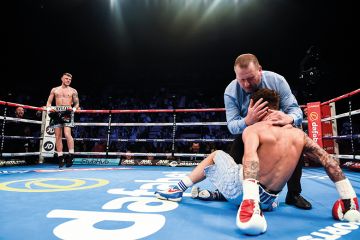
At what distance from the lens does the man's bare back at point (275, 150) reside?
3.86 feet

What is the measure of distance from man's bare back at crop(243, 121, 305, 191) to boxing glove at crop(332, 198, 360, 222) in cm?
27

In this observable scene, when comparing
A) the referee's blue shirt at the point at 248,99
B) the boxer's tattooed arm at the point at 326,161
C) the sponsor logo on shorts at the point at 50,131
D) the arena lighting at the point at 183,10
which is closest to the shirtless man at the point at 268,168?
the boxer's tattooed arm at the point at 326,161

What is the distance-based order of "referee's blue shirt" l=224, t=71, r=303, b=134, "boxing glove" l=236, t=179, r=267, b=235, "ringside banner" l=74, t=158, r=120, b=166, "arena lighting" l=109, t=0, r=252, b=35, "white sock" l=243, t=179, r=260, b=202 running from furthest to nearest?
"arena lighting" l=109, t=0, r=252, b=35 → "ringside banner" l=74, t=158, r=120, b=166 → "referee's blue shirt" l=224, t=71, r=303, b=134 → "white sock" l=243, t=179, r=260, b=202 → "boxing glove" l=236, t=179, r=267, b=235

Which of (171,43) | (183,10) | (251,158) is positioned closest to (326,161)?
(251,158)

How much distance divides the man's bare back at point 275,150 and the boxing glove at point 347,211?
0.27m

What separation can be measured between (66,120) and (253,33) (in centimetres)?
657

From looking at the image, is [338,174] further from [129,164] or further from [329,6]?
[329,6]

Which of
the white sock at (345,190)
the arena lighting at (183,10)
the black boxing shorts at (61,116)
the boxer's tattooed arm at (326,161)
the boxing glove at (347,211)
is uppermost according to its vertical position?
the arena lighting at (183,10)

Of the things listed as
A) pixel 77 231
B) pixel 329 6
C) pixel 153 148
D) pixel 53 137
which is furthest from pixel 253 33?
pixel 77 231

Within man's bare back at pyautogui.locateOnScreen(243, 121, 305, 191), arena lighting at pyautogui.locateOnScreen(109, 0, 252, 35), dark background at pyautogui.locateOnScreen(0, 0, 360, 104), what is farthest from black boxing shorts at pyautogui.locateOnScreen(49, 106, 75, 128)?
arena lighting at pyautogui.locateOnScreen(109, 0, 252, 35)

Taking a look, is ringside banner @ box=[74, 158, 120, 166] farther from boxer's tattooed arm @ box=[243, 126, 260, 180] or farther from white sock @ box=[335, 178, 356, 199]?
white sock @ box=[335, 178, 356, 199]

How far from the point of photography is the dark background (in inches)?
260

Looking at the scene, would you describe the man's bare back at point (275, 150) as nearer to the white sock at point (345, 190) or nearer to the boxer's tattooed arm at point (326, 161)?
the boxer's tattooed arm at point (326, 161)

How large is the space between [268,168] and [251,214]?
0.31m
